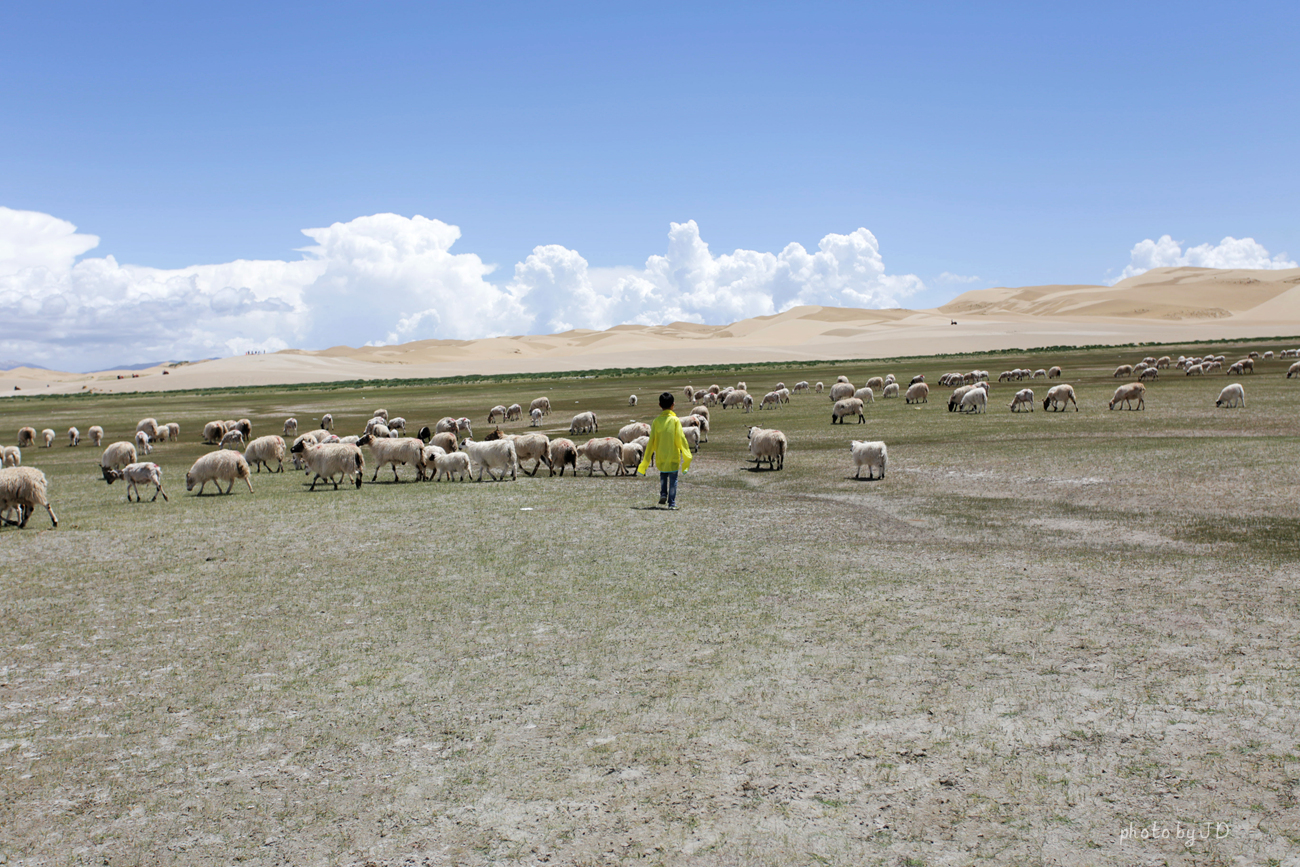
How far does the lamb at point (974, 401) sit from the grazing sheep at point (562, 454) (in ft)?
72.3

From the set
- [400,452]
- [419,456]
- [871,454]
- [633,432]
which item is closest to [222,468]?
[400,452]

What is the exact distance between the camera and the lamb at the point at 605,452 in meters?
23.2

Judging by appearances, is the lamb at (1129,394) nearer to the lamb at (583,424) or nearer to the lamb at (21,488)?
the lamb at (583,424)

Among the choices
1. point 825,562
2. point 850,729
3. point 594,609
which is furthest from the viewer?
point 825,562

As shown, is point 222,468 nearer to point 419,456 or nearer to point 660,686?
point 419,456

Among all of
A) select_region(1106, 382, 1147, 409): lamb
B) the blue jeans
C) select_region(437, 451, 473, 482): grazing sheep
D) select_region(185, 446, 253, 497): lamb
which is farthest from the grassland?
select_region(1106, 382, 1147, 409): lamb

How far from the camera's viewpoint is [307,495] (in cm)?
1942

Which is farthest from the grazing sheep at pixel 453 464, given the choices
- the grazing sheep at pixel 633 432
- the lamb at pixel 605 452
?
the grazing sheep at pixel 633 432

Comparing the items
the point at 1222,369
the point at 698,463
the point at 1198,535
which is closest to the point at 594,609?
the point at 1198,535

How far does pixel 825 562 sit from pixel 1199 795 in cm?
667

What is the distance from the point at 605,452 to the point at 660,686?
16.0 m

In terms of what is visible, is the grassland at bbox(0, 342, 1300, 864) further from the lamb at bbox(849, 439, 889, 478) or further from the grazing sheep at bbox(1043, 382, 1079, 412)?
the grazing sheep at bbox(1043, 382, 1079, 412)

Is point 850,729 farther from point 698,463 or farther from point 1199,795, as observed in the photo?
point 698,463

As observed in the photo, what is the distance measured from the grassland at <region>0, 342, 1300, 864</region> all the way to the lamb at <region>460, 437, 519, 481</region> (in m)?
5.96
